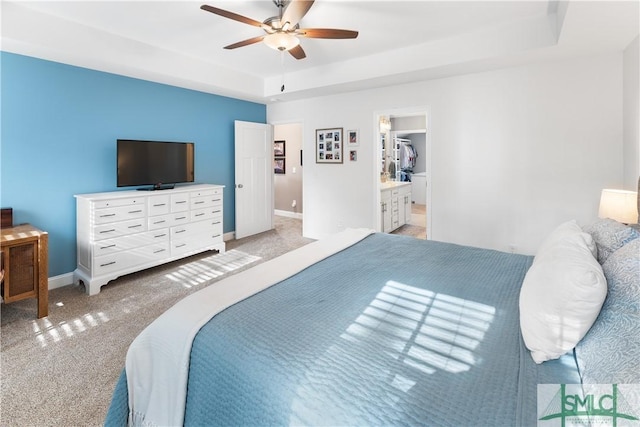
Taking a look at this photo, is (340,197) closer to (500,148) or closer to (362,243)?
(500,148)

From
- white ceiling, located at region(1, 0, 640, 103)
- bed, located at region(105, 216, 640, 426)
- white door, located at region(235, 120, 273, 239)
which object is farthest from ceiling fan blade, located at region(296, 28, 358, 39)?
white door, located at region(235, 120, 273, 239)

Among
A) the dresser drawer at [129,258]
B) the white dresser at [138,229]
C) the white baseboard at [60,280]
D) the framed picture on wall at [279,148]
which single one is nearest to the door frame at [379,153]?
the white dresser at [138,229]

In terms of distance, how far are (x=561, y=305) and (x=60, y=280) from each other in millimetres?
4434

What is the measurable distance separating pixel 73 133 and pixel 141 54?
1151 millimetres

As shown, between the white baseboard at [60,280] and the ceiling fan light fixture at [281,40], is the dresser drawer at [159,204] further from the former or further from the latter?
the ceiling fan light fixture at [281,40]

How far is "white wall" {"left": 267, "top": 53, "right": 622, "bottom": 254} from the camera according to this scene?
11.3 feet

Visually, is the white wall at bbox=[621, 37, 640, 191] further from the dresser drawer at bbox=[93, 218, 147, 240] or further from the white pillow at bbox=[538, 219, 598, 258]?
the dresser drawer at bbox=[93, 218, 147, 240]

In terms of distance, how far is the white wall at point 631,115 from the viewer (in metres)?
2.84

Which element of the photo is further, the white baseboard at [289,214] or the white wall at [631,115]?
the white baseboard at [289,214]


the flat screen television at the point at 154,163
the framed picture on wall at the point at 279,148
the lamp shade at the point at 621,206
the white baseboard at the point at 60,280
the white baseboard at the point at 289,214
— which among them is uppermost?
the framed picture on wall at the point at 279,148

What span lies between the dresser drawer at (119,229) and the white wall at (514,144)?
3.11m

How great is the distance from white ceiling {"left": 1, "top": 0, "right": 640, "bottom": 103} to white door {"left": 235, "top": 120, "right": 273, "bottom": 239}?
1.26 m

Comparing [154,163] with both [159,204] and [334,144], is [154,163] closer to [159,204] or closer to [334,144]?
[159,204]

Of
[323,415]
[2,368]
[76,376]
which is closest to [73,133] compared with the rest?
[2,368]
